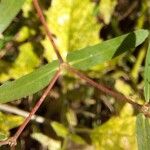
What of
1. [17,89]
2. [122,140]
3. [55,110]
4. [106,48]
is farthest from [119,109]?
[17,89]

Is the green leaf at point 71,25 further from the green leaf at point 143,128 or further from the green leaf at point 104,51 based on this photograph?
the green leaf at point 143,128

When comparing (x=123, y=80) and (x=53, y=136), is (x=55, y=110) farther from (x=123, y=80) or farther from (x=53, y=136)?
(x=123, y=80)

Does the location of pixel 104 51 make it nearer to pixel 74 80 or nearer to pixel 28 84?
pixel 28 84

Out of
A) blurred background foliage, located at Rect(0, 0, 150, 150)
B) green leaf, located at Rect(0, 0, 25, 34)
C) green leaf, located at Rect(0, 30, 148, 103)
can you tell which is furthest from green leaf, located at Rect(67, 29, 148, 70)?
blurred background foliage, located at Rect(0, 0, 150, 150)

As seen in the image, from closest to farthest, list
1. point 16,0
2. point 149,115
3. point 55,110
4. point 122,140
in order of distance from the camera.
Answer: point 149,115 → point 16,0 → point 122,140 → point 55,110

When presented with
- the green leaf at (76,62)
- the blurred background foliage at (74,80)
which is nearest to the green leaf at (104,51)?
the green leaf at (76,62)

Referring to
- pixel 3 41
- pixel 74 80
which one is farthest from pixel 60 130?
pixel 3 41
